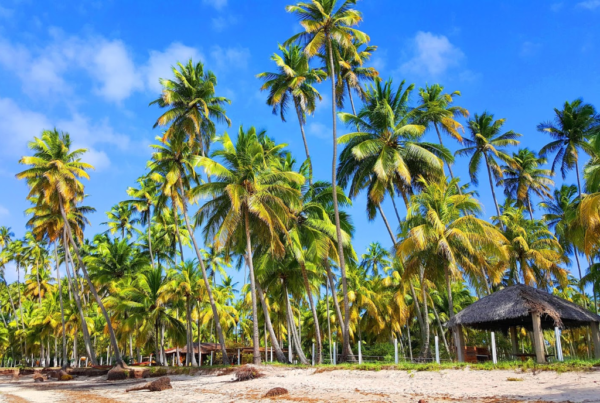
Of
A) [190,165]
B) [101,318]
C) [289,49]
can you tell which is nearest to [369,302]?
[190,165]

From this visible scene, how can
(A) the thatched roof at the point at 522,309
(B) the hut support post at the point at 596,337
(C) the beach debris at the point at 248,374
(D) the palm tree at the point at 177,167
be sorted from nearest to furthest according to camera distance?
1. (A) the thatched roof at the point at 522,309
2. (B) the hut support post at the point at 596,337
3. (C) the beach debris at the point at 248,374
4. (D) the palm tree at the point at 177,167

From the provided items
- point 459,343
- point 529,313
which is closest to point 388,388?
point 459,343

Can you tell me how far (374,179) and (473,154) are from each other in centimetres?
1108

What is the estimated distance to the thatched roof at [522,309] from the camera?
51.6 ft

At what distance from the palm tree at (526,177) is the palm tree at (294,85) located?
16.5 meters

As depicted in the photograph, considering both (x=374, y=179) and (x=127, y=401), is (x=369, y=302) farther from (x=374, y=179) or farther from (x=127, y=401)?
(x=127, y=401)

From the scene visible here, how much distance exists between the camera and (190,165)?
28.7 metres

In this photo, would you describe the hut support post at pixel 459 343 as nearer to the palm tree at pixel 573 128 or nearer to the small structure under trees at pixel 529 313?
the small structure under trees at pixel 529 313

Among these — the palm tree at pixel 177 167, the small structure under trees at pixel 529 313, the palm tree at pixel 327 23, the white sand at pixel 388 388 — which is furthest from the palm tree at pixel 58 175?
the small structure under trees at pixel 529 313

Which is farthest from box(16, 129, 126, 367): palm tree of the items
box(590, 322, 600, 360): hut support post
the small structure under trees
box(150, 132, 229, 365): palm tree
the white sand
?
box(590, 322, 600, 360): hut support post

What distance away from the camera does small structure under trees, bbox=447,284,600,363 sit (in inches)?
612

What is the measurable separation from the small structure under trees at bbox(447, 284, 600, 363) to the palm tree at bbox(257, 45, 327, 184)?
1104 cm

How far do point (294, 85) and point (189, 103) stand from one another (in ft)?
19.9

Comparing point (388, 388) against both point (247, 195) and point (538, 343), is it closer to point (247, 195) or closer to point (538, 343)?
point (538, 343)
